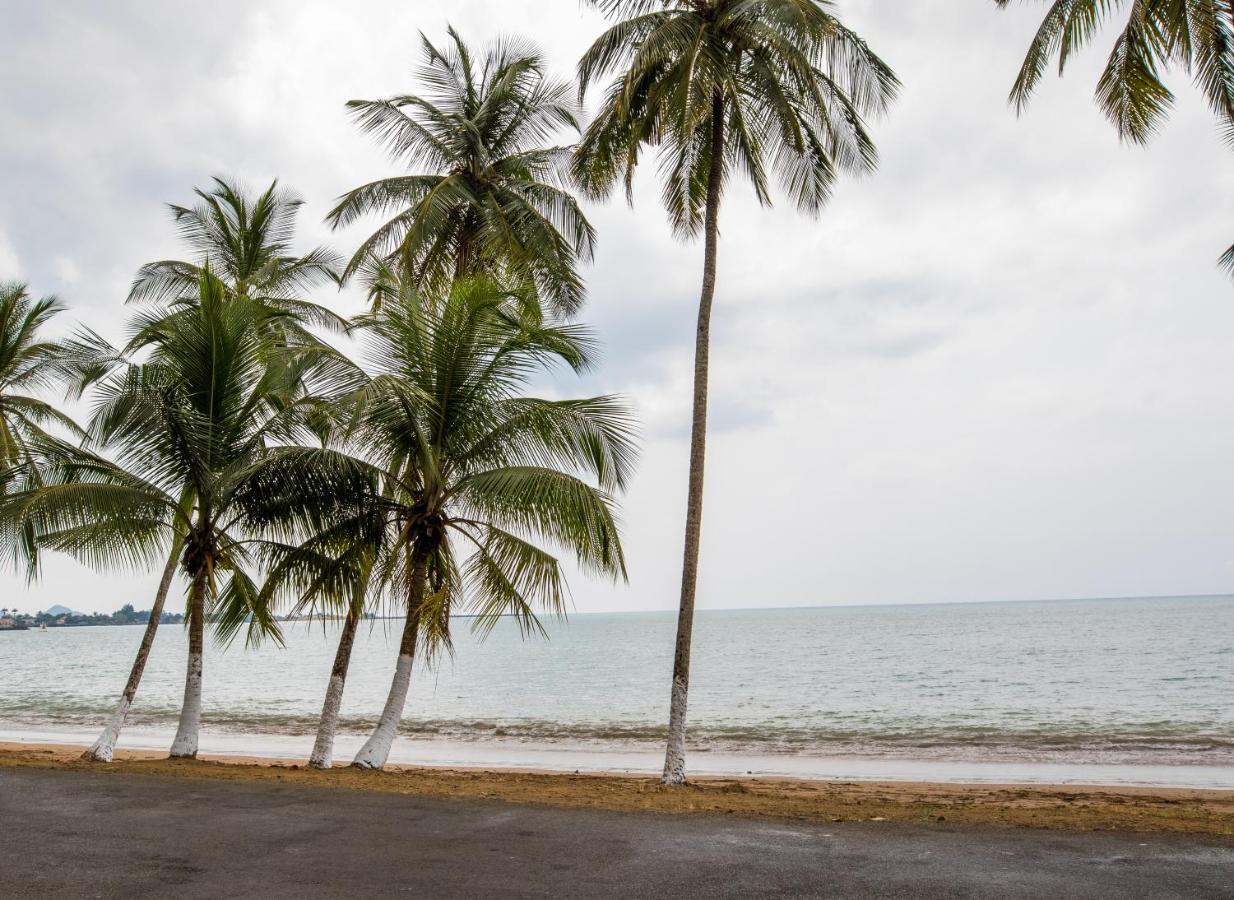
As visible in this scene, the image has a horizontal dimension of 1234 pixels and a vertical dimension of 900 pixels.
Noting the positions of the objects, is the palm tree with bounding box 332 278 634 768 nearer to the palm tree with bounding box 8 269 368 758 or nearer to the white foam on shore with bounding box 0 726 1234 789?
the palm tree with bounding box 8 269 368 758

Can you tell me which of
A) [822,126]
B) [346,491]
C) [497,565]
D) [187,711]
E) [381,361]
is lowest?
[187,711]

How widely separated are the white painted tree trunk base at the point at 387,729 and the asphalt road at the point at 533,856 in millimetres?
4475

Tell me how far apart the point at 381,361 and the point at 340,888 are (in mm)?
8550

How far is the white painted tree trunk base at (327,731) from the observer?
44.2 ft

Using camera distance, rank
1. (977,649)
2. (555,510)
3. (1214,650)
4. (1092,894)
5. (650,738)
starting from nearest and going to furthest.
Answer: (1092,894), (555,510), (650,738), (1214,650), (977,649)

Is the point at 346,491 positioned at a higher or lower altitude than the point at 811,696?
higher

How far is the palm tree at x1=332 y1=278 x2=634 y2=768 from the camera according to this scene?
12.4 m

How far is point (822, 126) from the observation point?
1311 cm

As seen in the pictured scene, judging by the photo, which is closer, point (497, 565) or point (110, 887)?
point (110, 887)

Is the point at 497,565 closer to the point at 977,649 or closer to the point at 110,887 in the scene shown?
the point at 110,887

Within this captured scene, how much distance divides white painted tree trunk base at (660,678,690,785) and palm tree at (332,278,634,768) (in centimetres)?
201

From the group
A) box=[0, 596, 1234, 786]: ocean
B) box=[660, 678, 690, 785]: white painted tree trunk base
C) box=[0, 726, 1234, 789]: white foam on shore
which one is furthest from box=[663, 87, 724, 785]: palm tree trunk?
box=[0, 726, 1234, 789]: white foam on shore

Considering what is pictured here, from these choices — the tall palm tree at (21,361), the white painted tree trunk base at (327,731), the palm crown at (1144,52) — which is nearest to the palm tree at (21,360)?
the tall palm tree at (21,361)

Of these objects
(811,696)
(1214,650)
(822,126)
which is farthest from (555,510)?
(1214,650)
